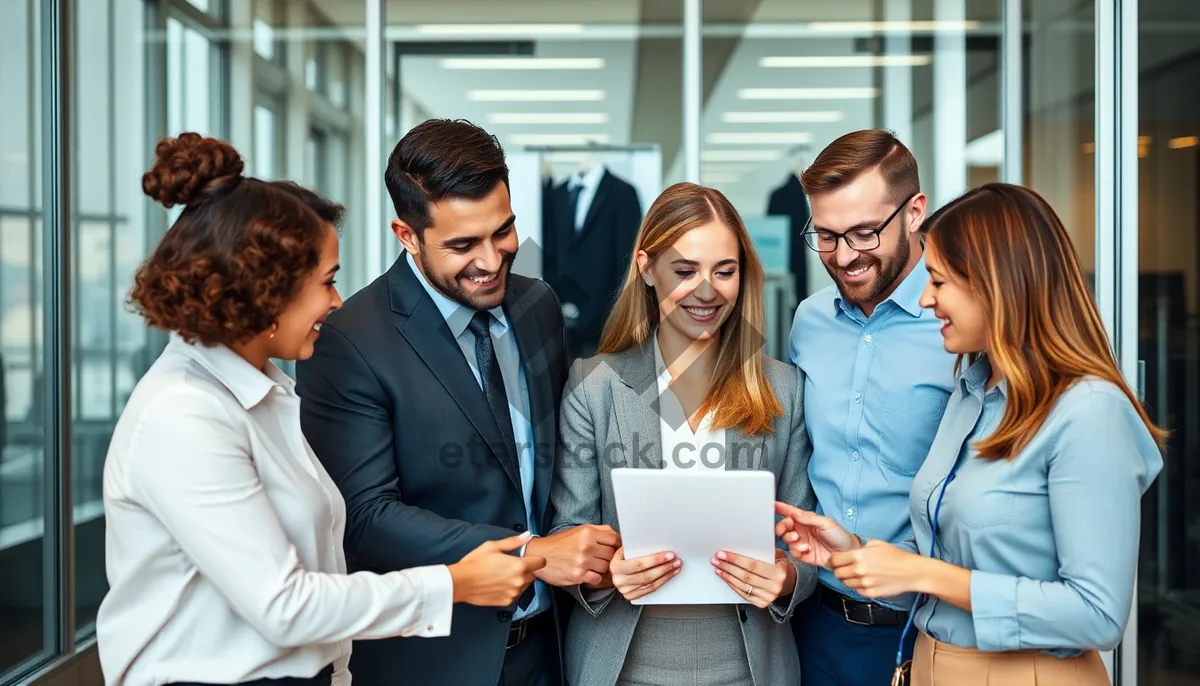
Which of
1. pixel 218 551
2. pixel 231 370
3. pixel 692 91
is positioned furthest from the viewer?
pixel 692 91

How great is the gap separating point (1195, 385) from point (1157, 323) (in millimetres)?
391

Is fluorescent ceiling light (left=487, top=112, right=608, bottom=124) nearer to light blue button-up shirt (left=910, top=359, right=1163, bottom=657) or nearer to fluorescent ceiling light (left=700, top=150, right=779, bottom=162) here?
fluorescent ceiling light (left=700, top=150, right=779, bottom=162)

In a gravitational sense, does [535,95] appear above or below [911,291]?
above

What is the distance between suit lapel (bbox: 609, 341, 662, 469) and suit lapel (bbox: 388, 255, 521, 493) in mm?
246

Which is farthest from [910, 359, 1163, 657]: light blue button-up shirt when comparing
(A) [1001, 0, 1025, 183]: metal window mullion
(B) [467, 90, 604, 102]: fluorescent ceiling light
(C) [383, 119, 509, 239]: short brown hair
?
(B) [467, 90, 604, 102]: fluorescent ceiling light

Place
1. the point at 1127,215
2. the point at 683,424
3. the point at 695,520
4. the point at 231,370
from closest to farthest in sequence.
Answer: the point at 231,370, the point at 695,520, the point at 683,424, the point at 1127,215

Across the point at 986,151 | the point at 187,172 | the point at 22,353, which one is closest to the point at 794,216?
the point at 986,151

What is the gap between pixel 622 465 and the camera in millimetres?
2184

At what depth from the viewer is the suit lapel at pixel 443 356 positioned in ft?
7.07

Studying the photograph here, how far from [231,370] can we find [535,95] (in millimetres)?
3628

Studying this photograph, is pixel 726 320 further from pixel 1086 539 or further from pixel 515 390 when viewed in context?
pixel 1086 539

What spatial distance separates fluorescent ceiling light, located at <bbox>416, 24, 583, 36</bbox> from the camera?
495 cm

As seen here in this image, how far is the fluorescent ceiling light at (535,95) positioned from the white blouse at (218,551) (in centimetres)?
353

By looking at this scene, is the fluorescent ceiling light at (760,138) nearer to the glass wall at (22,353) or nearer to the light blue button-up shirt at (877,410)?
the light blue button-up shirt at (877,410)
